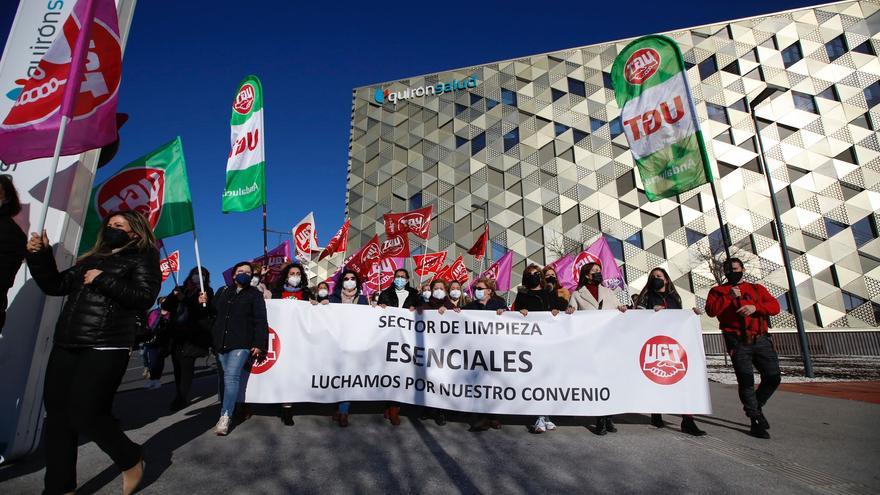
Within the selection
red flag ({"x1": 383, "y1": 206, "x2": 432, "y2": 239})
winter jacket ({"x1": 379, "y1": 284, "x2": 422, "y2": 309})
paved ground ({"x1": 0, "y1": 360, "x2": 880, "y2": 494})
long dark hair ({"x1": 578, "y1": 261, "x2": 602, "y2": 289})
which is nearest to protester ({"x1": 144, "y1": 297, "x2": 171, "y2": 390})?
paved ground ({"x1": 0, "y1": 360, "x2": 880, "y2": 494})

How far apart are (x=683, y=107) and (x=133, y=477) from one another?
282 inches

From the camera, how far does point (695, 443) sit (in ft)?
13.9

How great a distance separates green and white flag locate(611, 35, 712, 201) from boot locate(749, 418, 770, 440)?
294 cm

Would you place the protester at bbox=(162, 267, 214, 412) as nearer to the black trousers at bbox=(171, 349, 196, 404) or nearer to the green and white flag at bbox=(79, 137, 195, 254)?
the black trousers at bbox=(171, 349, 196, 404)

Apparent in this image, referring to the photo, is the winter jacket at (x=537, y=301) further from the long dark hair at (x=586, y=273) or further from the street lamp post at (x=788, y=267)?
the street lamp post at (x=788, y=267)

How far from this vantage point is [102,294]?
2.62 meters

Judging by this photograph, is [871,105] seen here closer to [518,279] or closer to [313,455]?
[518,279]

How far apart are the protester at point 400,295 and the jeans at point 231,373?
1807 millimetres

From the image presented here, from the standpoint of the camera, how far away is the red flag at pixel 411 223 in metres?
13.7

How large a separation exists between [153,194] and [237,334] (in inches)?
90.4

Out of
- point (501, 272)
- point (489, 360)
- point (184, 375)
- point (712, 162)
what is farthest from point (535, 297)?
point (712, 162)

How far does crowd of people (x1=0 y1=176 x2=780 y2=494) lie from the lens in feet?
8.29

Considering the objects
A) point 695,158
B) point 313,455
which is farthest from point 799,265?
point 313,455

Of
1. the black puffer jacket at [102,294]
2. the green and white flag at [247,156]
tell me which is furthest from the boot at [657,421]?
the green and white flag at [247,156]
